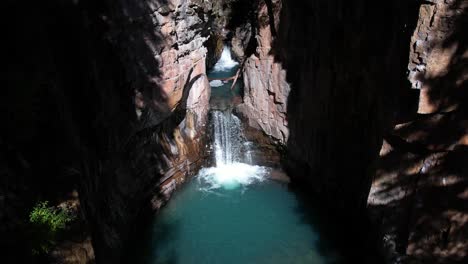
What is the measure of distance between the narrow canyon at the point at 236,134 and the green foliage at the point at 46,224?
0.03 meters

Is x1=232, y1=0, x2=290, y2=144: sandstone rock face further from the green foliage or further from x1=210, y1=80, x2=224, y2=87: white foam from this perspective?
the green foliage

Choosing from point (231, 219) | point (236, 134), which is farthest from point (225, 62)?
point (231, 219)

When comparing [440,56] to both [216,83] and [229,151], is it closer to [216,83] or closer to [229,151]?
[229,151]

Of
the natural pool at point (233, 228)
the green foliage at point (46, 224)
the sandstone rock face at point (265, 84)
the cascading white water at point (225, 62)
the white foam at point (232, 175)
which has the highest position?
the cascading white water at point (225, 62)

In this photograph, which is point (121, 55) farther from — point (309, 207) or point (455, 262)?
point (455, 262)

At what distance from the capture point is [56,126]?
20.3 feet

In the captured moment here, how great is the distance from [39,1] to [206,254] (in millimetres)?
7048

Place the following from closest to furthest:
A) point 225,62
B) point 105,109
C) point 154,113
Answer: point 105,109
point 154,113
point 225,62

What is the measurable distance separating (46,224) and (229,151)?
8318 millimetres

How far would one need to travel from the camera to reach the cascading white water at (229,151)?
12906 millimetres

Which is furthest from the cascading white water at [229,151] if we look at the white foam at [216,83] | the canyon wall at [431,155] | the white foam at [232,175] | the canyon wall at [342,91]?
the canyon wall at [431,155]

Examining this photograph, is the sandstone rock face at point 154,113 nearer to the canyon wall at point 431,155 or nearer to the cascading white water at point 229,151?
the cascading white water at point 229,151

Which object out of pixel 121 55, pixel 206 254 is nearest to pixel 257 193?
pixel 206 254

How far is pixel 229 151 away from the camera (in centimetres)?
1309
